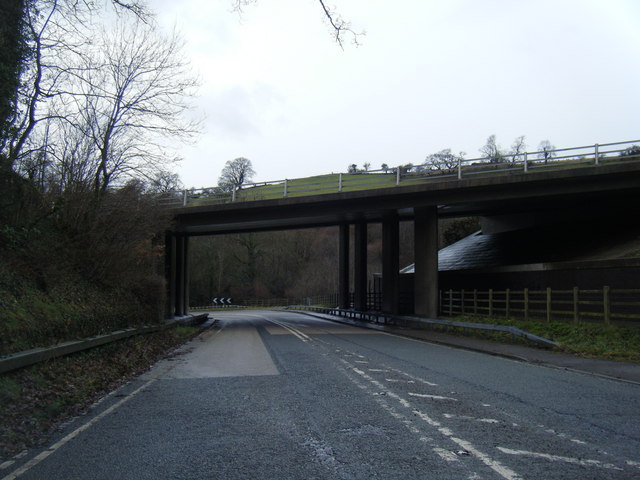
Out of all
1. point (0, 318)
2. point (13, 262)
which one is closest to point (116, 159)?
point (13, 262)

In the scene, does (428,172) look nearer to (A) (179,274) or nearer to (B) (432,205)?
(B) (432,205)

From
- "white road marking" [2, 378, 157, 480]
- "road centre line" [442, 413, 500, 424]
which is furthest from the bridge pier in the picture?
"road centre line" [442, 413, 500, 424]

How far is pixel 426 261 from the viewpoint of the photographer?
28047 millimetres

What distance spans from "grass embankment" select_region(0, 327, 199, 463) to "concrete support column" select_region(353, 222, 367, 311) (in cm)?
2747

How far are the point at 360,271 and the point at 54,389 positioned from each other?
1320 inches

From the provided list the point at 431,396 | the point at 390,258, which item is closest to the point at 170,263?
the point at 390,258

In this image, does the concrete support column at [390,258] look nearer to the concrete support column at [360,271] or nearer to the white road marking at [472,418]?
the concrete support column at [360,271]

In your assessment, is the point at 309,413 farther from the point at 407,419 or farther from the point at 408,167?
the point at 408,167

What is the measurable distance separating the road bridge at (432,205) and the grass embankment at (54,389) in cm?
1761

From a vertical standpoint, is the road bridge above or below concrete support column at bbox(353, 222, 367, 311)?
above

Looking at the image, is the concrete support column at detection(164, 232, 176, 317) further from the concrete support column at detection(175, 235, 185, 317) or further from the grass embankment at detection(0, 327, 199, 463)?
the grass embankment at detection(0, 327, 199, 463)

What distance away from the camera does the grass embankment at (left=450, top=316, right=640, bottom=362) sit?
46.3ft

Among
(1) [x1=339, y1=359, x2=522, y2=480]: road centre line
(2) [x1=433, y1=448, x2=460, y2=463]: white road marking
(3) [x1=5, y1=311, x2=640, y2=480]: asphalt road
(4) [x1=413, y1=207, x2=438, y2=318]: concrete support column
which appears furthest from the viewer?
(4) [x1=413, y1=207, x2=438, y2=318]: concrete support column

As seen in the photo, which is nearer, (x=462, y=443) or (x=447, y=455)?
(x=447, y=455)
